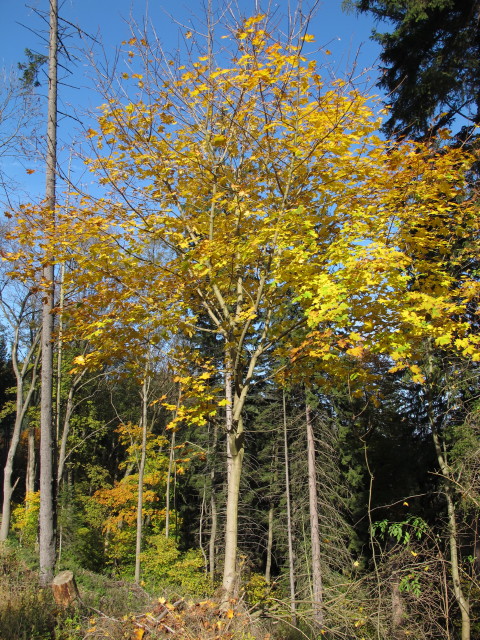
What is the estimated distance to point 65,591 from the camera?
5.48 m

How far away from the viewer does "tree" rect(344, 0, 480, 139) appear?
7453 millimetres

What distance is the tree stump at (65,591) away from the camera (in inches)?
212

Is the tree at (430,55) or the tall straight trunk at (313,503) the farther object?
the tall straight trunk at (313,503)

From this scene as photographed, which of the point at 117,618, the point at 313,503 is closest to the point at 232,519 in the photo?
the point at 117,618

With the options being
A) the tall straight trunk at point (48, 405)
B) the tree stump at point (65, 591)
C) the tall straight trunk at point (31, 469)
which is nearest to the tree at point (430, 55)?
the tall straight trunk at point (48, 405)

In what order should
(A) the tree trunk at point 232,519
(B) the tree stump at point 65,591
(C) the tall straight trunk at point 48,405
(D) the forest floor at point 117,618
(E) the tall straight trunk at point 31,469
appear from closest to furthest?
(D) the forest floor at point 117,618 → (A) the tree trunk at point 232,519 → (B) the tree stump at point 65,591 → (C) the tall straight trunk at point 48,405 → (E) the tall straight trunk at point 31,469

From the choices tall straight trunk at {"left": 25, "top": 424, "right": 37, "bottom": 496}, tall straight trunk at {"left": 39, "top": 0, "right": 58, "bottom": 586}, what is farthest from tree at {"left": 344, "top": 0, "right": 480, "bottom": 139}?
tall straight trunk at {"left": 25, "top": 424, "right": 37, "bottom": 496}

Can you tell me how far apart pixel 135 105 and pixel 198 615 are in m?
4.78

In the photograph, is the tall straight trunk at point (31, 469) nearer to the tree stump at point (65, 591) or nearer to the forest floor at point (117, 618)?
the forest floor at point (117, 618)

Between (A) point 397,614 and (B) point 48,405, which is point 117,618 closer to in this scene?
(A) point 397,614

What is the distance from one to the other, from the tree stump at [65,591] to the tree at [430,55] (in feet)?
27.4

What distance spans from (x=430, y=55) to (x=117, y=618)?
32.6 ft

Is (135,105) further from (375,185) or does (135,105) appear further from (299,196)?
(375,185)

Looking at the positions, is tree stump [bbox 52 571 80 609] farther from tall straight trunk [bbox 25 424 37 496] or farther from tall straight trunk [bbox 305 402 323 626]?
tall straight trunk [bbox 25 424 37 496]
